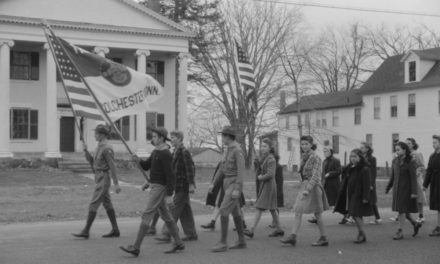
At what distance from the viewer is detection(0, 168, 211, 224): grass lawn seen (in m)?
15.8

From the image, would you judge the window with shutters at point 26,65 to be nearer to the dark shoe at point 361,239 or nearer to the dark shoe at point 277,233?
the dark shoe at point 277,233

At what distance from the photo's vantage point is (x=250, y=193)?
2294 cm

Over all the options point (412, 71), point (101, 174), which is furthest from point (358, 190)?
point (412, 71)

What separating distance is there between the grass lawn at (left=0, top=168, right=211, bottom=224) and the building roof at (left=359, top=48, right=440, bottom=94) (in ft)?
89.1

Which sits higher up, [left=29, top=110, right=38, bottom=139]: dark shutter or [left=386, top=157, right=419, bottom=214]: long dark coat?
[left=29, top=110, right=38, bottom=139]: dark shutter

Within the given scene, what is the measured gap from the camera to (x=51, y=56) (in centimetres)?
3628

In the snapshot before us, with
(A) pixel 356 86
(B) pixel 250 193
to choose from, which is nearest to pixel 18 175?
(B) pixel 250 193

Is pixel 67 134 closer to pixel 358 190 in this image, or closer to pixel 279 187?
pixel 279 187

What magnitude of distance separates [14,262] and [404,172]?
7111 mm

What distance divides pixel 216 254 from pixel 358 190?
121 inches

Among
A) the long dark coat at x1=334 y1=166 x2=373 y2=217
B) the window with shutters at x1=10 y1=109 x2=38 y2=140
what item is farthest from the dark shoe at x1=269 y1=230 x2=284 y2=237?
the window with shutters at x1=10 y1=109 x2=38 y2=140

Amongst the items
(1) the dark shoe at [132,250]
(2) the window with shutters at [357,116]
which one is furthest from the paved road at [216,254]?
(2) the window with shutters at [357,116]

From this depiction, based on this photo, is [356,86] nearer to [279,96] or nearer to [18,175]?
[279,96]

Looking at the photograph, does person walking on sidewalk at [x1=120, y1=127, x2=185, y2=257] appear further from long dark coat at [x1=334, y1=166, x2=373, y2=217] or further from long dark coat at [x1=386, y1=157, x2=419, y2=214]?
long dark coat at [x1=386, y1=157, x2=419, y2=214]
